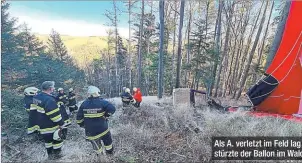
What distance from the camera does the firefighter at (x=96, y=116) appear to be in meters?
4.85

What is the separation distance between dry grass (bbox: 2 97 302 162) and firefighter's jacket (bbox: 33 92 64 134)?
771 millimetres

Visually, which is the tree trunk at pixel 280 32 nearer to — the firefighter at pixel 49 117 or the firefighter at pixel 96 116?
the firefighter at pixel 96 116

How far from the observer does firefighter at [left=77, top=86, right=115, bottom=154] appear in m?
4.85

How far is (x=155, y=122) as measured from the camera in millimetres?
7297

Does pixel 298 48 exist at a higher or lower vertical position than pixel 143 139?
higher

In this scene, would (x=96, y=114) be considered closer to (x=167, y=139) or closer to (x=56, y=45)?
(x=167, y=139)

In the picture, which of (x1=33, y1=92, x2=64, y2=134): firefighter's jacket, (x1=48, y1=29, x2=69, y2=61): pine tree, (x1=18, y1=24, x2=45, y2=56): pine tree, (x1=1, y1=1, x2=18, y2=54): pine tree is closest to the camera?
(x1=33, y1=92, x2=64, y2=134): firefighter's jacket

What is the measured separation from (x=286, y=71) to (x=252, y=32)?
54.8 ft

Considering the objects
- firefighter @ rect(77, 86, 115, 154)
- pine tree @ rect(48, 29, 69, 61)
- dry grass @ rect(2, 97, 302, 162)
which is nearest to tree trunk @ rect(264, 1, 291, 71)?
dry grass @ rect(2, 97, 302, 162)

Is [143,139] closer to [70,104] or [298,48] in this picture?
[298,48]

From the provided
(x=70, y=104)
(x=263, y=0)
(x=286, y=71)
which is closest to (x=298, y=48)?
(x=286, y=71)
